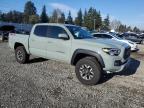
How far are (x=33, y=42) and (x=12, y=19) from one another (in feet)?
294

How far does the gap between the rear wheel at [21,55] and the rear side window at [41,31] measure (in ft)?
3.77

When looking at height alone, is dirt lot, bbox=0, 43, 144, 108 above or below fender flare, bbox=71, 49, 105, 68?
below

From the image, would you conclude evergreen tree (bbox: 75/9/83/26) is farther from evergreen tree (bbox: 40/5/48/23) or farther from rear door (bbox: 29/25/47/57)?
rear door (bbox: 29/25/47/57)

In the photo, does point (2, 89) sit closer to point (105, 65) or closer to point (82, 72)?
point (82, 72)

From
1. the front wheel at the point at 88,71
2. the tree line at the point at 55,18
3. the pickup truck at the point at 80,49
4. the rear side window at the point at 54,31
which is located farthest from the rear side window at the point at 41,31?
the tree line at the point at 55,18

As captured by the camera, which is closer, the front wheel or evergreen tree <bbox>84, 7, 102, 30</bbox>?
the front wheel

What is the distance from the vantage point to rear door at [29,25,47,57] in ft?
29.2

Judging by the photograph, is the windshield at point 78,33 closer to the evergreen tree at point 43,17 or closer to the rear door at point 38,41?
the rear door at point 38,41

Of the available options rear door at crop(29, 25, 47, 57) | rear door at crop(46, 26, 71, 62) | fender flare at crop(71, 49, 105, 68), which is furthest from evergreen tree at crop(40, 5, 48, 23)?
fender flare at crop(71, 49, 105, 68)

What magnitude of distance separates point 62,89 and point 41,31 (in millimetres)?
3286

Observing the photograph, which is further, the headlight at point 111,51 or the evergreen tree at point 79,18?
the evergreen tree at point 79,18

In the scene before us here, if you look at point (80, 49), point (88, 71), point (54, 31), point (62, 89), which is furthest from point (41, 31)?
point (62, 89)

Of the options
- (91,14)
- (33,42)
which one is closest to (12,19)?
(91,14)

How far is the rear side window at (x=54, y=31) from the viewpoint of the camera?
27.5 feet
